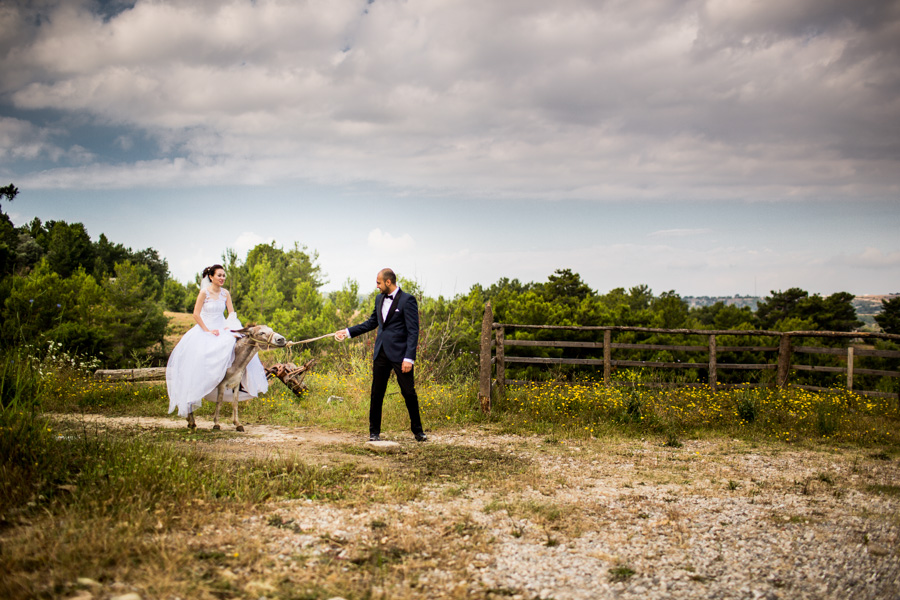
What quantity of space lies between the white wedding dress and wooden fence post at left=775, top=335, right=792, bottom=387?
418 inches

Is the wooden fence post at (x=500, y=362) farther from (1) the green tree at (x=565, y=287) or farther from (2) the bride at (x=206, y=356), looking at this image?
(1) the green tree at (x=565, y=287)

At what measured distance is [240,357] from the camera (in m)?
8.38

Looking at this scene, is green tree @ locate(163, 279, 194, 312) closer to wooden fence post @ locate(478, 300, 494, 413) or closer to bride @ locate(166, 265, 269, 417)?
bride @ locate(166, 265, 269, 417)

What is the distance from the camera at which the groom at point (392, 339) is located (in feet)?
25.0

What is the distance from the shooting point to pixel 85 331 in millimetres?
16406

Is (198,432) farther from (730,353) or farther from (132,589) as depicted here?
(730,353)

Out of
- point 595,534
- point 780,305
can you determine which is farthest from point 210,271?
point 780,305

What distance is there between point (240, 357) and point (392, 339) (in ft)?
8.11

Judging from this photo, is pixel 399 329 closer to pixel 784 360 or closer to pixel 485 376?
pixel 485 376

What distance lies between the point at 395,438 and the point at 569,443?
2.49 m

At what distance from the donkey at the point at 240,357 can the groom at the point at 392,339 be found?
4.13ft

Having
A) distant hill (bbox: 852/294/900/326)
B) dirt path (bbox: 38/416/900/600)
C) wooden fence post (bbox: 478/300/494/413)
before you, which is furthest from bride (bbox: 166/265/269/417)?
distant hill (bbox: 852/294/900/326)

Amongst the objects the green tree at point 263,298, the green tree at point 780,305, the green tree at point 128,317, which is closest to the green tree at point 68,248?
the green tree at point 128,317

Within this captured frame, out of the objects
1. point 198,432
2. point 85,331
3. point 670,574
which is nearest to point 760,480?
point 670,574
